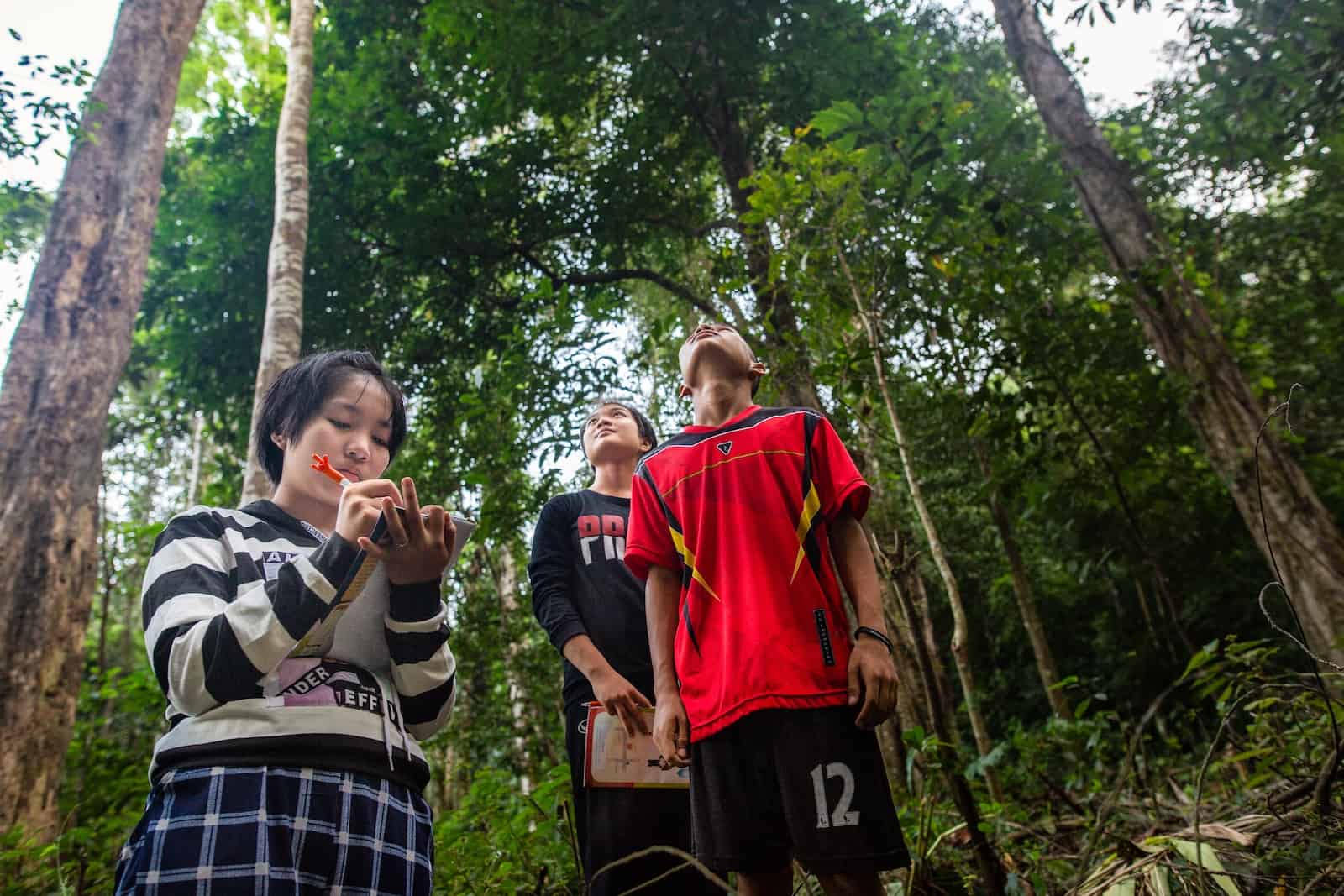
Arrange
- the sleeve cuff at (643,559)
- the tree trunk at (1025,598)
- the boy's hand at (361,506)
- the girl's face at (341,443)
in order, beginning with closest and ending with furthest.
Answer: the boy's hand at (361,506) < the girl's face at (341,443) < the sleeve cuff at (643,559) < the tree trunk at (1025,598)

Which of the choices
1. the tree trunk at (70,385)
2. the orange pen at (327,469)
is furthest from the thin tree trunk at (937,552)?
the tree trunk at (70,385)

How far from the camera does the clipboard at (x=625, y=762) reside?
75.4 inches

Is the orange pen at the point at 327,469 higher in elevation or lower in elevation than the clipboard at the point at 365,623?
higher

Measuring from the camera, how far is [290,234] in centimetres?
471

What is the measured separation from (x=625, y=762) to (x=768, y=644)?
61cm

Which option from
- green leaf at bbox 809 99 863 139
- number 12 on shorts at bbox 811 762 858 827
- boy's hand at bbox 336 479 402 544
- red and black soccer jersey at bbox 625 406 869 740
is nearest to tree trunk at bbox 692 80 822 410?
green leaf at bbox 809 99 863 139

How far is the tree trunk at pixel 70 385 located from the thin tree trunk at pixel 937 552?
3946mm

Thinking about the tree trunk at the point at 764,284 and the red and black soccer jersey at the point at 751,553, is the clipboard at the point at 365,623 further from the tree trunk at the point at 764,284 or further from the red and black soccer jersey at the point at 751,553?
the tree trunk at the point at 764,284

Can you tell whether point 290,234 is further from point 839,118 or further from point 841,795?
point 841,795

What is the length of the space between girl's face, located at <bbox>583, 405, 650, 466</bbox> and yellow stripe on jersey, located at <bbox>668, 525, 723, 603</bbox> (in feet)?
2.70

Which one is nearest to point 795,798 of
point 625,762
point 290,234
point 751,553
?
point 751,553

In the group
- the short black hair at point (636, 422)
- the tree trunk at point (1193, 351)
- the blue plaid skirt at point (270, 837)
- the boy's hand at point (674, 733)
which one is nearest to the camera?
the blue plaid skirt at point (270, 837)

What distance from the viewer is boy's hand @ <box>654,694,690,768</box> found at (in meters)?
1.62

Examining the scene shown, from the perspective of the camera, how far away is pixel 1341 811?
1.95m
